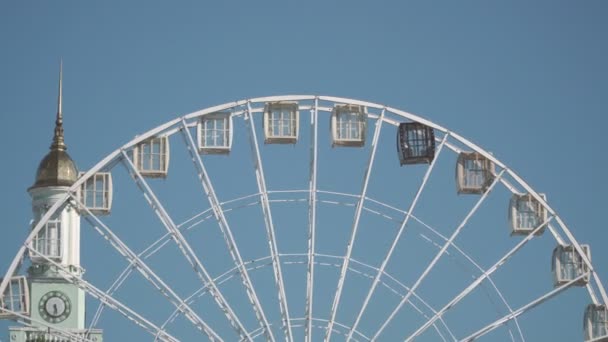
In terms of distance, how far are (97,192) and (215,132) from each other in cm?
498

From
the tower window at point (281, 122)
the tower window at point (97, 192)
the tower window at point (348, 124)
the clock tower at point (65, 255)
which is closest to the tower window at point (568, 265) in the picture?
the tower window at point (348, 124)

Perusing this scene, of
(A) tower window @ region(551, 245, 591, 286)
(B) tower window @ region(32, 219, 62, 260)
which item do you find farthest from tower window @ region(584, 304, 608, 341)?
(B) tower window @ region(32, 219, 62, 260)

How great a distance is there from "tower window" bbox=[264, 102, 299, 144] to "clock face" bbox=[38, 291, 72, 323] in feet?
157

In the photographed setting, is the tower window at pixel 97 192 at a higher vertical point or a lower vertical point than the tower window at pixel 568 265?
higher

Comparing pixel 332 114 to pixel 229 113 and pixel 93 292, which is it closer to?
pixel 229 113

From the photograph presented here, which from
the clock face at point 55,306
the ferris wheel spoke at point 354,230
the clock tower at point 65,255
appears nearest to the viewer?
the ferris wheel spoke at point 354,230

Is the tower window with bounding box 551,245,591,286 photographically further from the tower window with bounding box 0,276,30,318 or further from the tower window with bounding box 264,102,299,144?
the tower window with bounding box 0,276,30,318

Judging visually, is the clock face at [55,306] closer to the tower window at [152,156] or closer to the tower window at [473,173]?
the tower window at [152,156]

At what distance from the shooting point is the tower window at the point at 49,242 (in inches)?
3019

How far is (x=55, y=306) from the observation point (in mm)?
125312

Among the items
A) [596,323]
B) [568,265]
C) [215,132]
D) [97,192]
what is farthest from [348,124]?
[596,323]

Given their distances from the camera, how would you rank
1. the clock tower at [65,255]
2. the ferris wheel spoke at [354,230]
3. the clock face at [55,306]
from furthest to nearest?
the clock face at [55,306] → the clock tower at [65,255] → the ferris wheel spoke at [354,230]

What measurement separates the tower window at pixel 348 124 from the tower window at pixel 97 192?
345 inches

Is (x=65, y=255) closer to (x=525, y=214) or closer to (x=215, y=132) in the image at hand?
(x=215, y=132)
